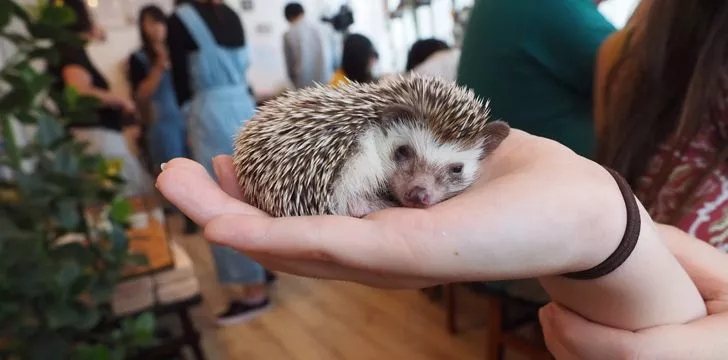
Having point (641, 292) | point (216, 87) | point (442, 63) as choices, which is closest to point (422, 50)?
point (442, 63)

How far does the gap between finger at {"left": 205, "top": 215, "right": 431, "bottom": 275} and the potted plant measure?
1.22 meters

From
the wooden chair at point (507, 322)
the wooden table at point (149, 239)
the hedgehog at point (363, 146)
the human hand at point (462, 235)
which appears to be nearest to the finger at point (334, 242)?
the human hand at point (462, 235)

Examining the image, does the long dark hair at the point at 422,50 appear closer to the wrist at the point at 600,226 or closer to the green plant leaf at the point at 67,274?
the green plant leaf at the point at 67,274

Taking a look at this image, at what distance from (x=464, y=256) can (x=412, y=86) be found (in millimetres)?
495

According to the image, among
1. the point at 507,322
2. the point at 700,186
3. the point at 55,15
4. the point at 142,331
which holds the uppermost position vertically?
the point at 55,15

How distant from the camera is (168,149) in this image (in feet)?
15.7

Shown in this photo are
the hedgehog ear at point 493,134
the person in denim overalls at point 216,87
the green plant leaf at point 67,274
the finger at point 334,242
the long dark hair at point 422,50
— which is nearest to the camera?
the finger at point 334,242

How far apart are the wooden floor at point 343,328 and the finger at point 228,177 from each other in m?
2.01

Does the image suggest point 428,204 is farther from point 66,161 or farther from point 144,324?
point 144,324

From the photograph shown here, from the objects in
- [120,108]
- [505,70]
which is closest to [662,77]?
[505,70]

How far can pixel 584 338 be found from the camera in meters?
0.77

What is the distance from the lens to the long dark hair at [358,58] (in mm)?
3488

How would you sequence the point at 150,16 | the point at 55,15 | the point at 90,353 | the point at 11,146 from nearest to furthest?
the point at 55,15 < the point at 11,146 < the point at 90,353 < the point at 150,16

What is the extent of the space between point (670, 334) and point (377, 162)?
0.51 metres
